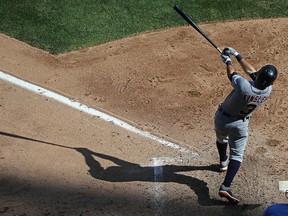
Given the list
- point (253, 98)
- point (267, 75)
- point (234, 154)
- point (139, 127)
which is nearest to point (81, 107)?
point (139, 127)

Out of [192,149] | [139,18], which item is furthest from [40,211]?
[139,18]

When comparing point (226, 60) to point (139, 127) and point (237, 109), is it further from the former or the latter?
point (139, 127)

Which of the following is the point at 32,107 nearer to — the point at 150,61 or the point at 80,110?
the point at 80,110

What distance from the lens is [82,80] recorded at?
26.3ft

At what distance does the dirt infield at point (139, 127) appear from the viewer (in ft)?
19.7

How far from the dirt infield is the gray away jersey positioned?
1.07 meters

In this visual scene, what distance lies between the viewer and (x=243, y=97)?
559 cm

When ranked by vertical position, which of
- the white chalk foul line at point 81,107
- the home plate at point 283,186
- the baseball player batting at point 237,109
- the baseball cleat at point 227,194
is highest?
the baseball player batting at point 237,109

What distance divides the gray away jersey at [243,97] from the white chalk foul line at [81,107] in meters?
1.17

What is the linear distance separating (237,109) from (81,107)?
8.54 feet

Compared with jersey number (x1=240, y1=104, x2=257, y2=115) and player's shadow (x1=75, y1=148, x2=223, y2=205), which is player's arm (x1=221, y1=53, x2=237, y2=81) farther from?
player's shadow (x1=75, y1=148, x2=223, y2=205)

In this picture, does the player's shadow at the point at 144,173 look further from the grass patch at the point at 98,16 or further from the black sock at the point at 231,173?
the grass patch at the point at 98,16

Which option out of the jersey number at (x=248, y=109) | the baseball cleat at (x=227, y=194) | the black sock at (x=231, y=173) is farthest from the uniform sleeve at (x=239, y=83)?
the baseball cleat at (x=227, y=194)

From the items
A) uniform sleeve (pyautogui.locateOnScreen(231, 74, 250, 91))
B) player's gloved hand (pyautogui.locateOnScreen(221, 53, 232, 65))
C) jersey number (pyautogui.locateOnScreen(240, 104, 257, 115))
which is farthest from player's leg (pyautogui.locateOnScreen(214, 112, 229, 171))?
player's gloved hand (pyautogui.locateOnScreen(221, 53, 232, 65))
